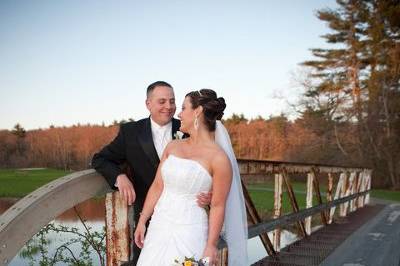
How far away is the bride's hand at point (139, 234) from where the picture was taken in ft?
9.14

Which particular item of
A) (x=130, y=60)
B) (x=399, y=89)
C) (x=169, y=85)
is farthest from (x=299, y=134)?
(x=169, y=85)

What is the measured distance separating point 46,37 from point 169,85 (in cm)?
3063

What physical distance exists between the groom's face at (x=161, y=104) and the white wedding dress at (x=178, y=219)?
0.43 metres

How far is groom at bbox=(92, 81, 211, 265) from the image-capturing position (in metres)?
2.67

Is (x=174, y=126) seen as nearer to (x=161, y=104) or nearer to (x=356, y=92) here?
(x=161, y=104)

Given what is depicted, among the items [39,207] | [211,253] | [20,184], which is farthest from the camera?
[20,184]

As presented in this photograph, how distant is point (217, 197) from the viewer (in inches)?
106

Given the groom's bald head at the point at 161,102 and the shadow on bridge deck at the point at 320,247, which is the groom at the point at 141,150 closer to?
the groom's bald head at the point at 161,102

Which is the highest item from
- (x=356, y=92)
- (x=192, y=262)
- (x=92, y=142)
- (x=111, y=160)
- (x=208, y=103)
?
(x=356, y=92)

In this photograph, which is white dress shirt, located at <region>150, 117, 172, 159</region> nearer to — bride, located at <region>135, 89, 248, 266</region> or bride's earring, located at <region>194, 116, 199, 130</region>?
bride, located at <region>135, 89, 248, 266</region>

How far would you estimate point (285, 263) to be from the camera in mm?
5492

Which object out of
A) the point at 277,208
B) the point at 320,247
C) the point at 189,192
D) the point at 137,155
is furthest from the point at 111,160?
the point at 320,247

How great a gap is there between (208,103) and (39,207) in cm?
122

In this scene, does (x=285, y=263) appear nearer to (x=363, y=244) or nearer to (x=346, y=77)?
(x=363, y=244)
